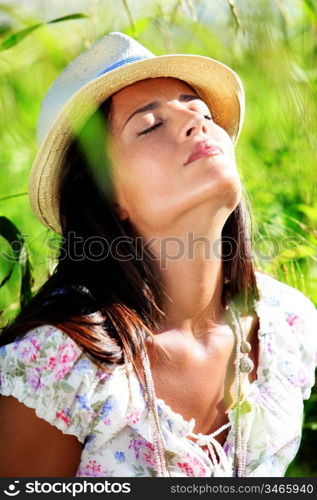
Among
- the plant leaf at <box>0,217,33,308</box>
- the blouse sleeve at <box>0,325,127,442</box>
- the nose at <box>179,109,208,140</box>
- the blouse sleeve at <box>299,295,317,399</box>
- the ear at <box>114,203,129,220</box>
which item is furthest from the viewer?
the plant leaf at <box>0,217,33,308</box>

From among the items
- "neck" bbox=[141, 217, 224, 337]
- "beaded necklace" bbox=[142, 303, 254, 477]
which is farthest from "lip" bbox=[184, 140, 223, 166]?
"beaded necklace" bbox=[142, 303, 254, 477]

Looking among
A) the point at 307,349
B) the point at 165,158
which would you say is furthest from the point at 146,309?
the point at 307,349

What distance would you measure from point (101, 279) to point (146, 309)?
12cm

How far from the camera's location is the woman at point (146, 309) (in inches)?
62.5

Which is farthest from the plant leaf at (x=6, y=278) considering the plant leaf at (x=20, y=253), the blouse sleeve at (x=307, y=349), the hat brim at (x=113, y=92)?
the blouse sleeve at (x=307, y=349)

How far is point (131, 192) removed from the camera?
5.64 feet

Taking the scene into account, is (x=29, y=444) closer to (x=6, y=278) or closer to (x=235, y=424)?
(x=235, y=424)

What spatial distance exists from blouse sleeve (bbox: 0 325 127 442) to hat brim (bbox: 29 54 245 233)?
1.31 ft

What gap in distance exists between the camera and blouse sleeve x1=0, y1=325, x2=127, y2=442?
5.11 feet

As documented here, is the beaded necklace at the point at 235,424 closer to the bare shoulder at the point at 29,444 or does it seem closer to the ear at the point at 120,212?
the bare shoulder at the point at 29,444

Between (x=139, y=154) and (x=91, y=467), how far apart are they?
0.67 m

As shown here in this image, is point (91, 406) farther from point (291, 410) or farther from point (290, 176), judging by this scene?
point (290, 176)

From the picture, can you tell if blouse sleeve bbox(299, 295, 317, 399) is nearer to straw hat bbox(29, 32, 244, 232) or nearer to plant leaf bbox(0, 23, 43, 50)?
straw hat bbox(29, 32, 244, 232)

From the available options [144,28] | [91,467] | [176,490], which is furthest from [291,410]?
[144,28]
